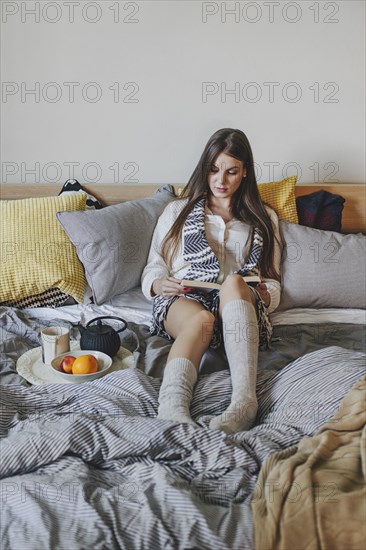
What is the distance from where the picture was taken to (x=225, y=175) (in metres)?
2.32

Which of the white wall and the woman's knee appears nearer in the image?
the woman's knee

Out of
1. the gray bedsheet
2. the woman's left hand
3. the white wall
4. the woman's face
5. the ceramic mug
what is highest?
the white wall

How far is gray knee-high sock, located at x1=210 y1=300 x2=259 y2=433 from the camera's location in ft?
4.94

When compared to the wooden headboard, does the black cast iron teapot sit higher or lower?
lower

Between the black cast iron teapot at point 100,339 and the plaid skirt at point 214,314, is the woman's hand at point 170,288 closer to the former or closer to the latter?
the plaid skirt at point 214,314

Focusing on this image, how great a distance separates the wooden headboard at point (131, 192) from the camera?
269 centimetres

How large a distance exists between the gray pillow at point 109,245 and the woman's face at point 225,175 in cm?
32

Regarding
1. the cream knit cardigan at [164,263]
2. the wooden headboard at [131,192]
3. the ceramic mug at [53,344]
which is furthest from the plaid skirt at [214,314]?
the wooden headboard at [131,192]

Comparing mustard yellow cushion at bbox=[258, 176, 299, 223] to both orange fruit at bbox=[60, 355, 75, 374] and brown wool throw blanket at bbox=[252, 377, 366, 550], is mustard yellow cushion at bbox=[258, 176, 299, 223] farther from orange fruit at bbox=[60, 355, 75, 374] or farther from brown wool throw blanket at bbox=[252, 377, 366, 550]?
brown wool throw blanket at bbox=[252, 377, 366, 550]

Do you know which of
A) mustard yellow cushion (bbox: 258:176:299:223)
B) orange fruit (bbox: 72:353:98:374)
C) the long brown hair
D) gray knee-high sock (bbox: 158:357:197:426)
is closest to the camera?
gray knee-high sock (bbox: 158:357:197:426)

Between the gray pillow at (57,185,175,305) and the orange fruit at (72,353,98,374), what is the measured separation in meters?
0.61

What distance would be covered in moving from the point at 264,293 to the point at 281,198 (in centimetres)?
53

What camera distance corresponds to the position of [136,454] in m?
1.28

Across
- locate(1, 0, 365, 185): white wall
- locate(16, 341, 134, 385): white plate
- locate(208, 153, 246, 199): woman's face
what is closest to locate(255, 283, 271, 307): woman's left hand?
locate(208, 153, 246, 199): woman's face
